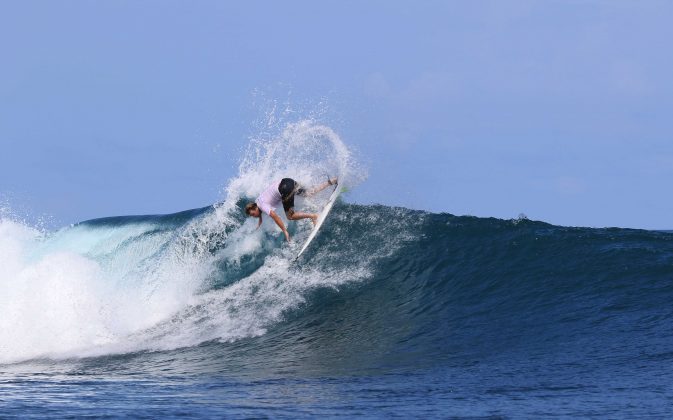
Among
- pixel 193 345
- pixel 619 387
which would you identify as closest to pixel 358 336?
pixel 193 345

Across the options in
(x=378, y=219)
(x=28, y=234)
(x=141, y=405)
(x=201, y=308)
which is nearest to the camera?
(x=141, y=405)

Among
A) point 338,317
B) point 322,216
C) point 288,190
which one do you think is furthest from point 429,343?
point 322,216

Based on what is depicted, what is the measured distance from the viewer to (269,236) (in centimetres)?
1528

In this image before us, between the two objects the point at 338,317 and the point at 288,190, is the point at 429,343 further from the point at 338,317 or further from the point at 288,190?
the point at 288,190

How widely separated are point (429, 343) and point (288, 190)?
454cm

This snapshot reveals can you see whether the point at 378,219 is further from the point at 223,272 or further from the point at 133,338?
the point at 133,338

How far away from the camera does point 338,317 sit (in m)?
12.1

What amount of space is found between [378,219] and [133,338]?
230 inches

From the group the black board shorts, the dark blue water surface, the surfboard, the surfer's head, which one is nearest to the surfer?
the black board shorts

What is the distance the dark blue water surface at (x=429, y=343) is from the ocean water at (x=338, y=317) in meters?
0.04

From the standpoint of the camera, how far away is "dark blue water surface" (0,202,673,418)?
7070 mm

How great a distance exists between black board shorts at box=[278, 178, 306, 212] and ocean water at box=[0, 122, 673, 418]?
3.98ft

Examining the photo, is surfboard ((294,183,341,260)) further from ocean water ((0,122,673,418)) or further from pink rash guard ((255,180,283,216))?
pink rash guard ((255,180,283,216))

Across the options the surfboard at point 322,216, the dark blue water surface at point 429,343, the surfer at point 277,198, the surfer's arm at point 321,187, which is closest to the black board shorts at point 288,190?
the surfer at point 277,198
